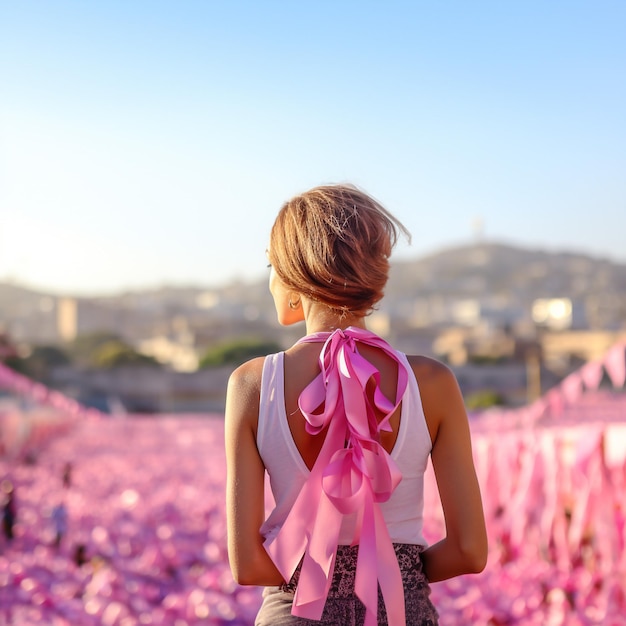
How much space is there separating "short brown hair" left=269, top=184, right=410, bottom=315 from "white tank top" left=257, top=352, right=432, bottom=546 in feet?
0.48

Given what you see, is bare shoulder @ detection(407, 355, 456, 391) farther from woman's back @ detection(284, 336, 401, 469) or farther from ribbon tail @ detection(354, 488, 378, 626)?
ribbon tail @ detection(354, 488, 378, 626)

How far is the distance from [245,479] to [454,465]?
0.41m

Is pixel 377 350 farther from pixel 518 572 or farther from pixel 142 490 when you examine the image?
pixel 142 490

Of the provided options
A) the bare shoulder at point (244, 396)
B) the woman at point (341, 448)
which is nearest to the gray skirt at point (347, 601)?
the woman at point (341, 448)

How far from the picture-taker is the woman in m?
1.68

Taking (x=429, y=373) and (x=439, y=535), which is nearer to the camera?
(x=429, y=373)

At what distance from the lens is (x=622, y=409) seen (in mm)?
24469

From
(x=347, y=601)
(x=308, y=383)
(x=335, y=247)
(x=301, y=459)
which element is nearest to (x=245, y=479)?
(x=301, y=459)

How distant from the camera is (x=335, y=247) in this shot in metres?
1.70

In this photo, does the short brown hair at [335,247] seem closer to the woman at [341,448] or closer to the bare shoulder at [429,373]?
the woman at [341,448]

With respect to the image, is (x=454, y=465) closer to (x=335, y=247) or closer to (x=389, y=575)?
(x=389, y=575)

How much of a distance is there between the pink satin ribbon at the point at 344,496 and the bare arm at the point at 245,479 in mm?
47

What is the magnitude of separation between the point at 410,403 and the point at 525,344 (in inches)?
2549

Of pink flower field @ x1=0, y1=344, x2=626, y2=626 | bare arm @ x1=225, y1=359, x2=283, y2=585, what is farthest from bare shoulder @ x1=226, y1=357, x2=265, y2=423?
pink flower field @ x1=0, y1=344, x2=626, y2=626
